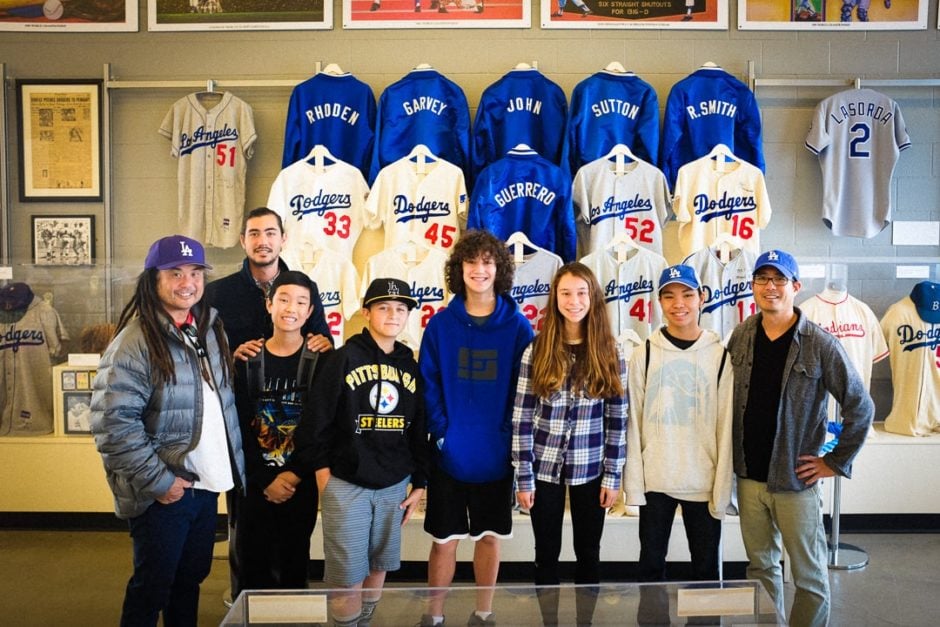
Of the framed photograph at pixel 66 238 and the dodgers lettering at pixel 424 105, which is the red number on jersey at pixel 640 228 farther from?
the framed photograph at pixel 66 238

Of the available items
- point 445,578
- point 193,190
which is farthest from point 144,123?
point 445,578

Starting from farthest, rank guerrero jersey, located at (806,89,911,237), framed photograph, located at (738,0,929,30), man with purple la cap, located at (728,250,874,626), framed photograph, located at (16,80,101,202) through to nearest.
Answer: framed photograph, located at (16,80,101,202) < framed photograph, located at (738,0,929,30) < guerrero jersey, located at (806,89,911,237) < man with purple la cap, located at (728,250,874,626)

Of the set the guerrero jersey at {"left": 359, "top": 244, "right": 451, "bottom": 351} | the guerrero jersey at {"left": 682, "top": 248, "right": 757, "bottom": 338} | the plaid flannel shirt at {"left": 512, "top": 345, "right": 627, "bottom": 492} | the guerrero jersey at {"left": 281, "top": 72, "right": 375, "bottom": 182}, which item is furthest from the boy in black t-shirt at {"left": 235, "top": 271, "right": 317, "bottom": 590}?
the guerrero jersey at {"left": 682, "top": 248, "right": 757, "bottom": 338}

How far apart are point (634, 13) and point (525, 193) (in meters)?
1.26

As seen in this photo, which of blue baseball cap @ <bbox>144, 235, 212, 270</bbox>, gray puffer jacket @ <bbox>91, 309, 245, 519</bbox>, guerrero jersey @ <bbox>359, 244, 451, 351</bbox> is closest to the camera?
gray puffer jacket @ <bbox>91, 309, 245, 519</bbox>

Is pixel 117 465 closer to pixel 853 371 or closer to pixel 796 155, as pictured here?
pixel 853 371

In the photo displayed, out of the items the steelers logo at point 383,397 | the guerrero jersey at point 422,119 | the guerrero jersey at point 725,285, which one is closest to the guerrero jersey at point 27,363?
the guerrero jersey at point 422,119

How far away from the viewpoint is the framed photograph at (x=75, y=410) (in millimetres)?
→ 3980

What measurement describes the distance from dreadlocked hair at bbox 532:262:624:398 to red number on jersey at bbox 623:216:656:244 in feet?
4.56

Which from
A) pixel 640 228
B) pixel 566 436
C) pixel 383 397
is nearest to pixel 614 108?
pixel 640 228

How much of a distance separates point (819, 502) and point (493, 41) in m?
2.82

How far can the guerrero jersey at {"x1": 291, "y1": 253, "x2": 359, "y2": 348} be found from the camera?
3832 mm

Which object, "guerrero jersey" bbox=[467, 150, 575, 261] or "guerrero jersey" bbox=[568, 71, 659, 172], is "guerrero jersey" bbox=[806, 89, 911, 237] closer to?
"guerrero jersey" bbox=[568, 71, 659, 172]

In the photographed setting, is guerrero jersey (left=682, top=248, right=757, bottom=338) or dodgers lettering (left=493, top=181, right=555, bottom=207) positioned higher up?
dodgers lettering (left=493, top=181, right=555, bottom=207)
